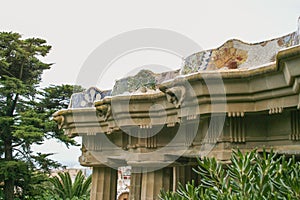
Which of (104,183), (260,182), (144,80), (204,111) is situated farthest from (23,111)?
(260,182)

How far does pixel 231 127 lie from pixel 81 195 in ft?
59.3

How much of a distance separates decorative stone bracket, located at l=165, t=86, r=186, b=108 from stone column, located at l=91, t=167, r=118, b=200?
4.34 meters

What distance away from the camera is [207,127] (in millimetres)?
5566

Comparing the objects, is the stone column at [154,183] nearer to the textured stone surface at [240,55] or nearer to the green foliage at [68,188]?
the textured stone surface at [240,55]

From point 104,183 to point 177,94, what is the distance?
4636mm

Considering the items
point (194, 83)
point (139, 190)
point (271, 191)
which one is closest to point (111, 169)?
point (139, 190)

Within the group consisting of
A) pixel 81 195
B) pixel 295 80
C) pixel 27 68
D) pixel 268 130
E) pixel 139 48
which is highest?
pixel 27 68

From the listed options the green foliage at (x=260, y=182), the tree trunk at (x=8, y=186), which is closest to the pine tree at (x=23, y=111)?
the tree trunk at (x=8, y=186)

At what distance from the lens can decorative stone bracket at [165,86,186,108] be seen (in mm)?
5096

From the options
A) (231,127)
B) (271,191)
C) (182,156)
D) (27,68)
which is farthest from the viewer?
(27,68)

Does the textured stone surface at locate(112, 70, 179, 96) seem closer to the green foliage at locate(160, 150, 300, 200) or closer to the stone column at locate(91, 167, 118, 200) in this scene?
the stone column at locate(91, 167, 118, 200)

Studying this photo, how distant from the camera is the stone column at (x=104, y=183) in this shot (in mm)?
9062

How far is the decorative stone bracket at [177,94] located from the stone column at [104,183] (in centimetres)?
434

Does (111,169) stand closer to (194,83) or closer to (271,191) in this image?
(194,83)
